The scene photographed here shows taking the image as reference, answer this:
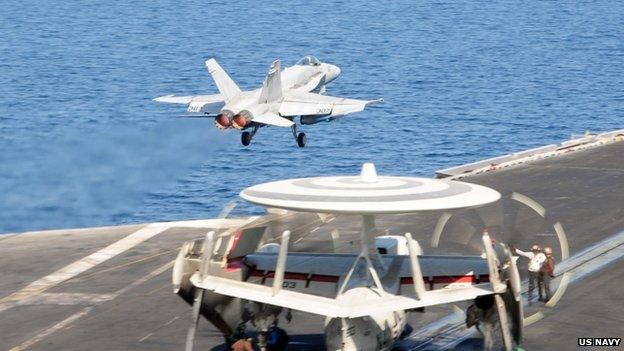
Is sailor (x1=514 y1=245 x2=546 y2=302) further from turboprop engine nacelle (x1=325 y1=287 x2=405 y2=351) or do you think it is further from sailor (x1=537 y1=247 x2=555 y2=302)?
turboprop engine nacelle (x1=325 y1=287 x2=405 y2=351)

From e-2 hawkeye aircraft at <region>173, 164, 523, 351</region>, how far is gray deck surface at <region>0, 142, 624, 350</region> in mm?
2067

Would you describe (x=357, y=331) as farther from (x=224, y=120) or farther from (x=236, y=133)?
(x=236, y=133)

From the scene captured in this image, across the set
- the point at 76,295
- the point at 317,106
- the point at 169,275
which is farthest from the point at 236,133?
the point at 76,295

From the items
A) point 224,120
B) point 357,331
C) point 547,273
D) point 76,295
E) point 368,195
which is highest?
point 368,195

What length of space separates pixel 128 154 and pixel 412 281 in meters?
44.0

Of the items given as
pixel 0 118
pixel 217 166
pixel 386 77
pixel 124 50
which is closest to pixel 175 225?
pixel 217 166

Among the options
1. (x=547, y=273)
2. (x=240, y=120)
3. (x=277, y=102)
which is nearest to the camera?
(x=547, y=273)

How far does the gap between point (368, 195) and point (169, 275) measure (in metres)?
20.0

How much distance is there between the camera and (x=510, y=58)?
177 m

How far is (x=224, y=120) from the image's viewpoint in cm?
7769

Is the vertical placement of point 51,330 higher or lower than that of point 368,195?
lower

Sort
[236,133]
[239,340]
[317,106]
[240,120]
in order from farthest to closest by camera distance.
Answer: [236,133] < [317,106] < [240,120] < [239,340]

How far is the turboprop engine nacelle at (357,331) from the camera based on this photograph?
3231 centimetres

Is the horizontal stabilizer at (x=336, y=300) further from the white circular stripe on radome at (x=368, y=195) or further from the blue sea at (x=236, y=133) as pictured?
the blue sea at (x=236, y=133)
